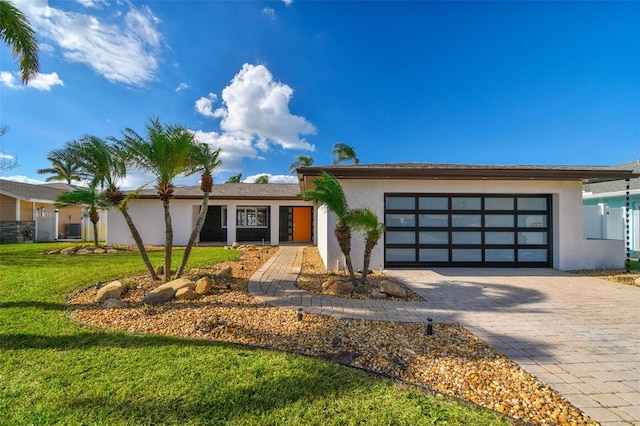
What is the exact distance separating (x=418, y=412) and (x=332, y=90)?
14605mm

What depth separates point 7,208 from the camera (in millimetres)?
18359

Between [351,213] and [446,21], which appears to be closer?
[351,213]

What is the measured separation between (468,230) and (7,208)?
90.7ft

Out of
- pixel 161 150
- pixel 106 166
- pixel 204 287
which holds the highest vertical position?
pixel 161 150

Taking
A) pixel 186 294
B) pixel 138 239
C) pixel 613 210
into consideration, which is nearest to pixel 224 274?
pixel 186 294

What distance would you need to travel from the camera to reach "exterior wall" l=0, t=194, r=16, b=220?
18.2m

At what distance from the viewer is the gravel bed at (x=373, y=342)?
258 centimetres

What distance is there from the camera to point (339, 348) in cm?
353

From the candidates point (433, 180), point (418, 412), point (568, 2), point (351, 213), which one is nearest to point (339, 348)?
point (418, 412)

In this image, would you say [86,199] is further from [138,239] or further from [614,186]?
[614,186]

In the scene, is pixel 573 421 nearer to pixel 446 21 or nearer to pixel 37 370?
pixel 37 370

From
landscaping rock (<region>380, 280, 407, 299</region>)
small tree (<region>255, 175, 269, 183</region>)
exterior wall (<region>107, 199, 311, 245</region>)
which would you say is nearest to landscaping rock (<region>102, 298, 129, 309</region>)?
landscaping rock (<region>380, 280, 407, 299</region>)

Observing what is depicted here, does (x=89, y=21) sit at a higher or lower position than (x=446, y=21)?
lower

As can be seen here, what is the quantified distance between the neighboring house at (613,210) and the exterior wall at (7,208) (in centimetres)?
3170
